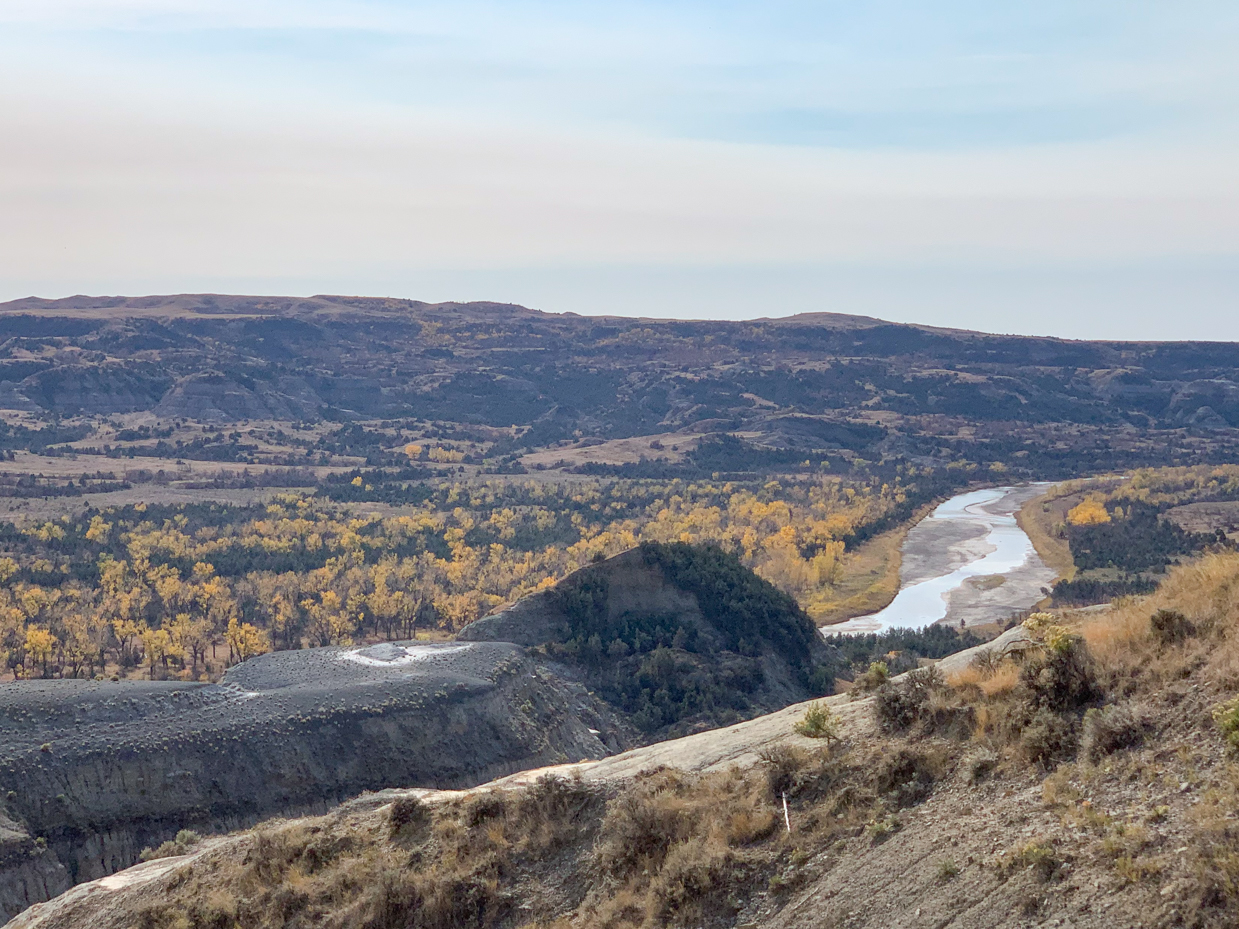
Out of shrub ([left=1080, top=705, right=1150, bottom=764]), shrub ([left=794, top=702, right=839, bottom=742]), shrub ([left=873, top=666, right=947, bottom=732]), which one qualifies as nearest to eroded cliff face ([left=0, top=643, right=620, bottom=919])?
shrub ([left=794, top=702, right=839, bottom=742])

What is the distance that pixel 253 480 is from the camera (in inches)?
5920

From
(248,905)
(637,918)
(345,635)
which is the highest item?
(637,918)

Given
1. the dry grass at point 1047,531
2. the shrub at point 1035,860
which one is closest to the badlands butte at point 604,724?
the shrub at point 1035,860

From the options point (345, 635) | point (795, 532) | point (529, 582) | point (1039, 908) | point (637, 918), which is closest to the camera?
point (1039, 908)

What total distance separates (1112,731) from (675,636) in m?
42.5

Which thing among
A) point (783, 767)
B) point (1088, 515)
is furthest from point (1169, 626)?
point (1088, 515)

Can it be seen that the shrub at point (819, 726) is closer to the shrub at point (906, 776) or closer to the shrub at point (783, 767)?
the shrub at point (783, 767)

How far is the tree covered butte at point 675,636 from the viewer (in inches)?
1988

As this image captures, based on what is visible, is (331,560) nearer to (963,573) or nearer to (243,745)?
(243,745)

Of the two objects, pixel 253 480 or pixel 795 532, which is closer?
pixel 795 532

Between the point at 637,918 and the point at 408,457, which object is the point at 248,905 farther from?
the point at 408,457

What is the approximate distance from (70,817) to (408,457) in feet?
501

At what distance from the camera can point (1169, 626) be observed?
50.0 ft

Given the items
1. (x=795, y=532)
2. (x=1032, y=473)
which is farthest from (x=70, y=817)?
(x=1032, y=473)
